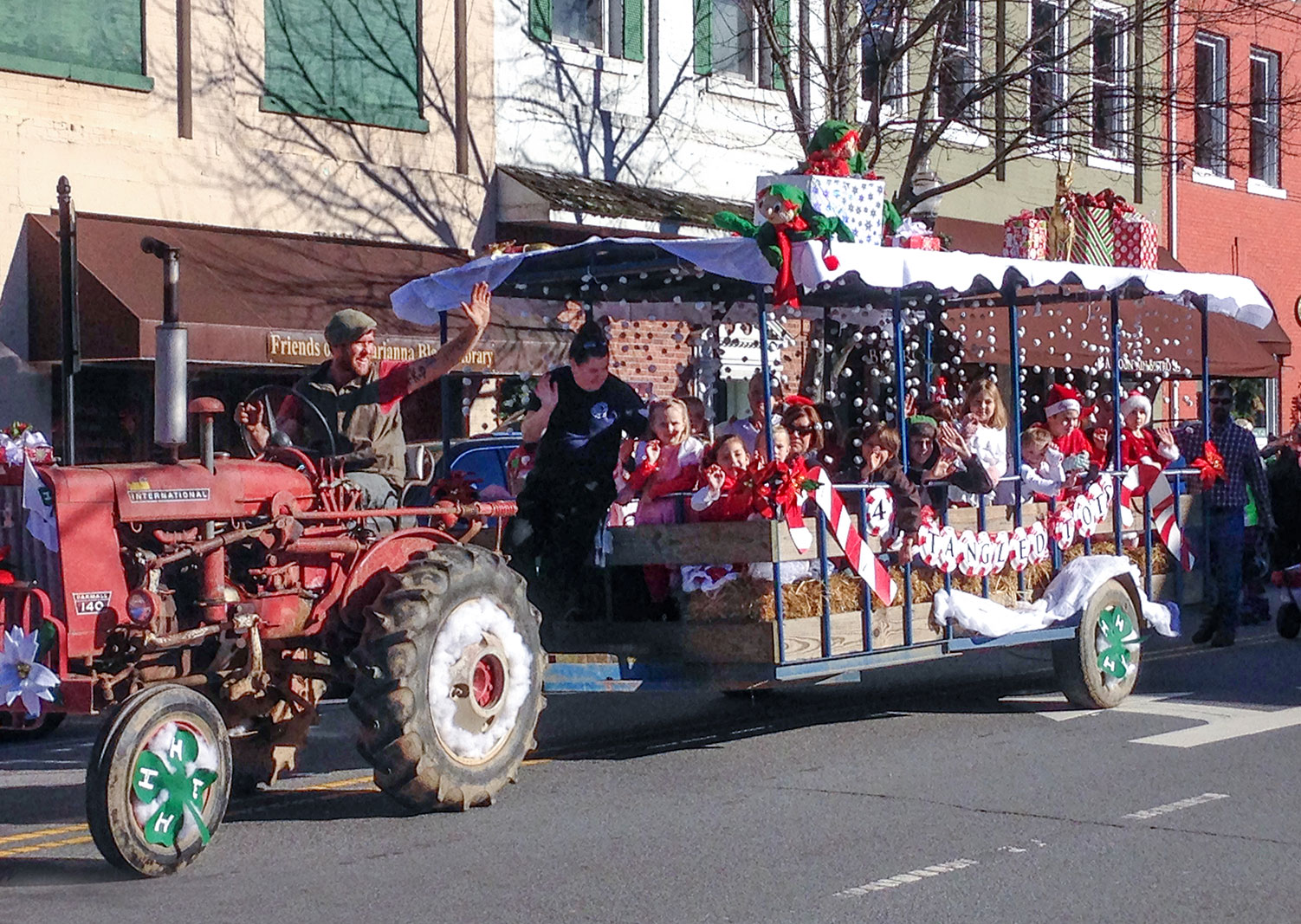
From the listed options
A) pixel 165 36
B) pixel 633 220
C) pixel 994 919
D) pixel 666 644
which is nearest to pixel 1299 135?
pixel 633 220

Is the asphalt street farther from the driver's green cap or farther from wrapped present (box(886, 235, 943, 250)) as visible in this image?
wrapped present (box(886, 235, 943, 250))

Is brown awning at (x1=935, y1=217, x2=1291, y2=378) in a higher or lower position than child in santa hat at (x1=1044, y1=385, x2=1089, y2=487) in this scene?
higher

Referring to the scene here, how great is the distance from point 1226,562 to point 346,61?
8476mm

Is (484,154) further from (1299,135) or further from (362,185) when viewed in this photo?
(1299,135)

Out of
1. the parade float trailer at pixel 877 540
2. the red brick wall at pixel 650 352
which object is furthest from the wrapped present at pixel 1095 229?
the red brick wall at pixel 650 352

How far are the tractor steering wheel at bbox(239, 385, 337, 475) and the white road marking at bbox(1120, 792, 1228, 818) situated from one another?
11.4ft

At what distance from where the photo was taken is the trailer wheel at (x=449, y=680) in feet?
22.5

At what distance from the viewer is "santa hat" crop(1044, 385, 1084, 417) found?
1066 cm

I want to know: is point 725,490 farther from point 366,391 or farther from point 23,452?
point 23,452

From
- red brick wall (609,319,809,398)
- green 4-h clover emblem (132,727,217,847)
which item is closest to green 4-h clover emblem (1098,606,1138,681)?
red brick wall (609,319,809,398)

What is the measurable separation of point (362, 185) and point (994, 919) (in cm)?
1184

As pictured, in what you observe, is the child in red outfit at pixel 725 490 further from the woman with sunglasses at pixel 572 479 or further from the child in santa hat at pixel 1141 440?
the child in santa hat at pixel 1141 440

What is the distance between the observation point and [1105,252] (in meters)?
10.4

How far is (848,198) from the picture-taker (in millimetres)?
8477
